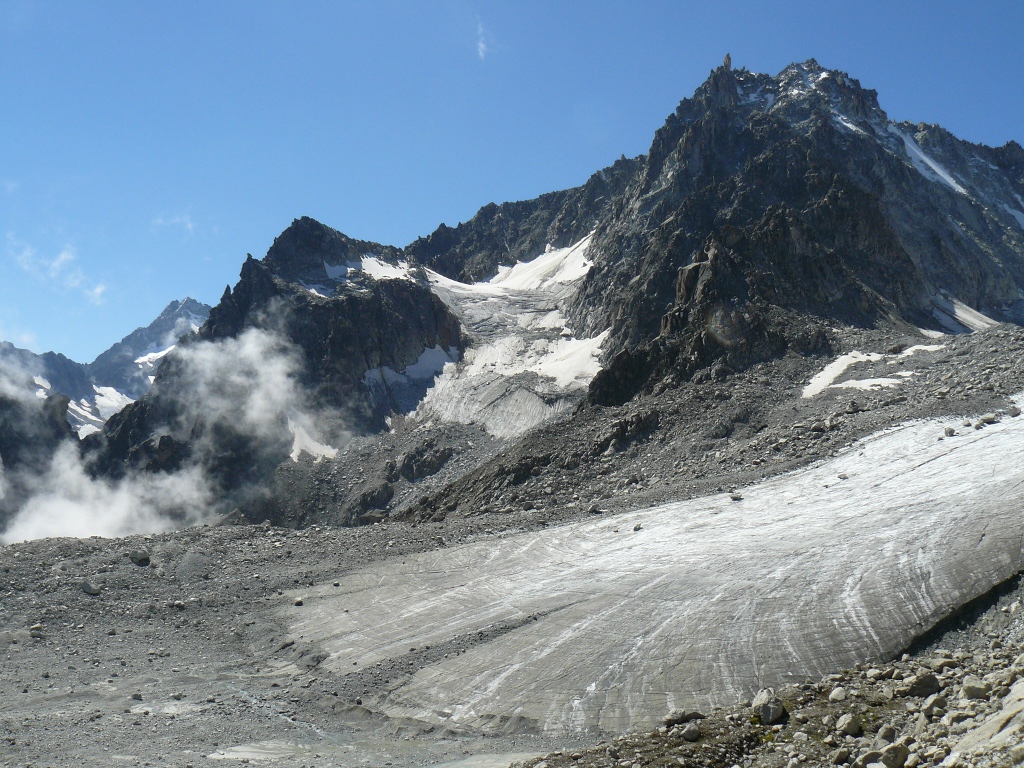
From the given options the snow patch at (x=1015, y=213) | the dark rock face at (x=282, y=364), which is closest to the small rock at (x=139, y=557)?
the dark rock face at (x=282, y=364)

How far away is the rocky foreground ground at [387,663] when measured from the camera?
1069cm

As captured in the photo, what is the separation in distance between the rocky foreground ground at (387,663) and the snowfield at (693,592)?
82cm

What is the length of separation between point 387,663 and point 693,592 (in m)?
7.57

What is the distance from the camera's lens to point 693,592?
63.8 ft

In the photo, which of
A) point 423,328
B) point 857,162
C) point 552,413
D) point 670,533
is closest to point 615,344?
point 552,413

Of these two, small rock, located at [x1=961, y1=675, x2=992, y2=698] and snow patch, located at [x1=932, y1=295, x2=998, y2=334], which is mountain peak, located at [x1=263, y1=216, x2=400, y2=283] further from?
small rock, located at [x1=961, y1=675, x2=992, y2=698]

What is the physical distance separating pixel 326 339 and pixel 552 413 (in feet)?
112

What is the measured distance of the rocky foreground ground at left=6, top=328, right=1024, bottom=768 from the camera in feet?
35.1

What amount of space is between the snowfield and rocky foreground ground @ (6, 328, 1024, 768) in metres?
0.82

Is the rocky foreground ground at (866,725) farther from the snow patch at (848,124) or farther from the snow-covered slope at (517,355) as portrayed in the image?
the snow patch at (848,124)

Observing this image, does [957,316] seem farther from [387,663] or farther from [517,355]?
[387,663]

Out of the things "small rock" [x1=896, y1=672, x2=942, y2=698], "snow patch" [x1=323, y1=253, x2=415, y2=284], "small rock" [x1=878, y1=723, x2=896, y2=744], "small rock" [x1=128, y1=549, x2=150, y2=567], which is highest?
"snow patch" [x1=323, y1=253, x2=415, y2=284]

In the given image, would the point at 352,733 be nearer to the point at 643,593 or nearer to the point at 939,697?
the point at 643,593

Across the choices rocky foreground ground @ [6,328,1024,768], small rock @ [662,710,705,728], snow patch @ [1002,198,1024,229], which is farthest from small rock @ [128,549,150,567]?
snow patch @ [1002,198,1024,229]
